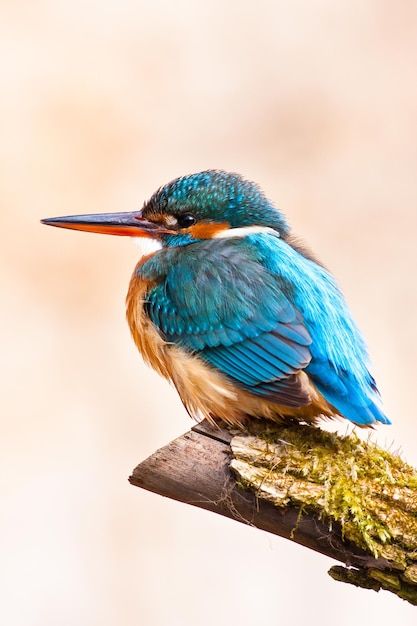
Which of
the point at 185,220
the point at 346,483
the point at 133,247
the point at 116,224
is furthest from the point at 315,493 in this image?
the point at 133,247

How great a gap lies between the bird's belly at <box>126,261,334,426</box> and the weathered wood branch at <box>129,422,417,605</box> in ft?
0.62

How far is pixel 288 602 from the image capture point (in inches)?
198

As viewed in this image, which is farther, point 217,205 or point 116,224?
point 116,224

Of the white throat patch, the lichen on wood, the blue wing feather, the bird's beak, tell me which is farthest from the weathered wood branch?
the bird's beak

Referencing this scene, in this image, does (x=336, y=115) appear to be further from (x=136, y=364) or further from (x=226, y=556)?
(x=226, y=556)

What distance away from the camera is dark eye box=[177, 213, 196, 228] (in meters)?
3.52

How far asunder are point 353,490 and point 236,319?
2.20 feet

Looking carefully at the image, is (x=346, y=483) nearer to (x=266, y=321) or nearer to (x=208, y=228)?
(x=266, y=321)

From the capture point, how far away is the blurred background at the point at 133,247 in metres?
5.13

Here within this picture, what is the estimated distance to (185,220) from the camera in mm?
3537

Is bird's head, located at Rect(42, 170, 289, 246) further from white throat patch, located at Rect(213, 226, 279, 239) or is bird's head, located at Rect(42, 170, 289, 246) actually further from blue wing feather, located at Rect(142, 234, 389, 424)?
blue wing feather, located at Rect(142, 234, 389, 424)

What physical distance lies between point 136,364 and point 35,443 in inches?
25.5

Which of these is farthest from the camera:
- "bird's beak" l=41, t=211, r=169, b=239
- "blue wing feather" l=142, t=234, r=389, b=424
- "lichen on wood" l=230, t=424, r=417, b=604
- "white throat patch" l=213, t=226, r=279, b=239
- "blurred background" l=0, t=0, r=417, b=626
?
"blurred background" l=0, t=0, r=417, b=626

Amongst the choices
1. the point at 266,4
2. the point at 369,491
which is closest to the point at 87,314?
the point at 266,4
